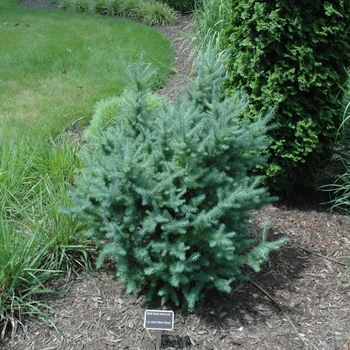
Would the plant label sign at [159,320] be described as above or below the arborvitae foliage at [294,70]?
below

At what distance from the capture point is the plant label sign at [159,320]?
8.93 ft

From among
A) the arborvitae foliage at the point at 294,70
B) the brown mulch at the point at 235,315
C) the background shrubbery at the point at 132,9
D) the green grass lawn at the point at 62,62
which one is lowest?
the brown mulch at the point at 235,315

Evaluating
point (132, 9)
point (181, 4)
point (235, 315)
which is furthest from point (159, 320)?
point (181, 4)

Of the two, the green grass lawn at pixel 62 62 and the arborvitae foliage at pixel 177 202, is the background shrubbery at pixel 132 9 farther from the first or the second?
the arborvitae foliage at pixel 177 202

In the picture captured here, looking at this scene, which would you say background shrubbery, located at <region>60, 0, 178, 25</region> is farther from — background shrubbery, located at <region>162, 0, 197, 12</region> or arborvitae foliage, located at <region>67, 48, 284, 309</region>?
arborvitae foliage, located at <region>67, 48, 284, 309</region>

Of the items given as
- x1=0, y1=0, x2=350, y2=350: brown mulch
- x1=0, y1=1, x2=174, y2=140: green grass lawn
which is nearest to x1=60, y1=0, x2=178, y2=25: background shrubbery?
x1=0, y1=1, x2=174, y2=140: green grass lawn

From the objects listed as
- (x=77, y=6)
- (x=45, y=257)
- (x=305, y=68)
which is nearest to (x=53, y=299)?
(x=45, y=257)

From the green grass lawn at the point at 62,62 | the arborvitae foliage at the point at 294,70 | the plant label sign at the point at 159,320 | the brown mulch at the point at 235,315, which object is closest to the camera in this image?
the plant label sign at the point at 159,320

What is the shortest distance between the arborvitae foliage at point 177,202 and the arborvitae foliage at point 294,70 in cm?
84

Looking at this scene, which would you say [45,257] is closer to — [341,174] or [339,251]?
[339,251]

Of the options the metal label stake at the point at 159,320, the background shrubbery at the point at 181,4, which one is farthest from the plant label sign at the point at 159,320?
the background shrubbery at the point at 181,4

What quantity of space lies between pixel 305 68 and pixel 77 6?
25.2ft

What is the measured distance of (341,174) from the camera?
4.52 meters

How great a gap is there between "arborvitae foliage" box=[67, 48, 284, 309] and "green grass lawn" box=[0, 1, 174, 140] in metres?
1.98
